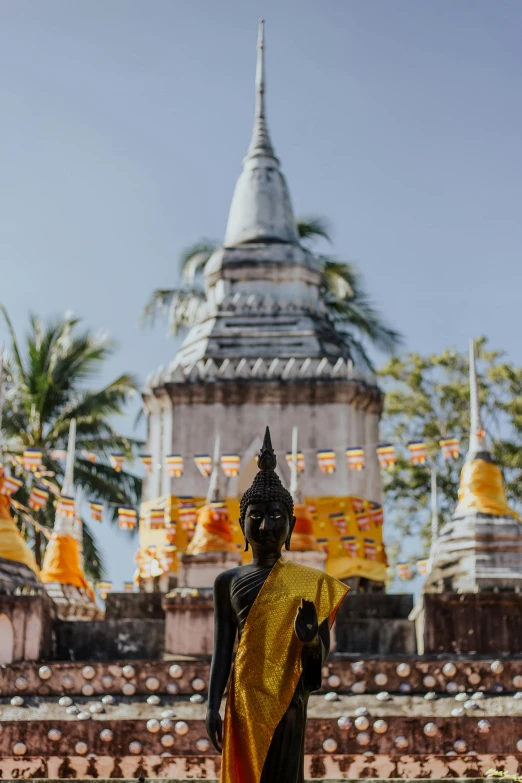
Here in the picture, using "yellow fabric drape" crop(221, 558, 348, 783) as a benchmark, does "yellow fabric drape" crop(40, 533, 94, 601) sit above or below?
above

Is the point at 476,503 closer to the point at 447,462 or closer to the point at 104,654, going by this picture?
the point at 104,654

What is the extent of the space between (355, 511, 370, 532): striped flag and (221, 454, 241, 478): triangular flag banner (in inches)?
94.1

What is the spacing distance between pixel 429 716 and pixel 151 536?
33.3ft

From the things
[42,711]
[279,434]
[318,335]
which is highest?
[318,335]

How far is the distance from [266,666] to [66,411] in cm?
2535

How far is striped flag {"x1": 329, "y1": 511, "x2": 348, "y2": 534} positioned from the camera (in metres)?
21.8

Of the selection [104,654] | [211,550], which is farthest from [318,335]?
[104,654]

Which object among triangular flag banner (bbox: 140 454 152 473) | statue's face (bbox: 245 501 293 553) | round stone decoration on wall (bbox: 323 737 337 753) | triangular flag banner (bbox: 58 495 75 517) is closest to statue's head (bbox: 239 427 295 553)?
statue's face (bbox: 245 501 293 553)

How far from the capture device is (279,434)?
22.6 metres

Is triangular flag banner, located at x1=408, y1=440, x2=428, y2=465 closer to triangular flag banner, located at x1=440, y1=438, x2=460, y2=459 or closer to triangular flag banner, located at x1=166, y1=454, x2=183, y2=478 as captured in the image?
triangular flag banner, located at x1=440, y1=438, x2=460, y2=459

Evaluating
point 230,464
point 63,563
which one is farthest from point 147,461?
point 63,563

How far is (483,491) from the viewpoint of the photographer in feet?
57.4

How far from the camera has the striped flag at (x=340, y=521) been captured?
21.8 meters

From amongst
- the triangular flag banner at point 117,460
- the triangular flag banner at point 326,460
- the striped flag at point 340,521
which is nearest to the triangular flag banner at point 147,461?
the triangular flag banner at point 117,460
